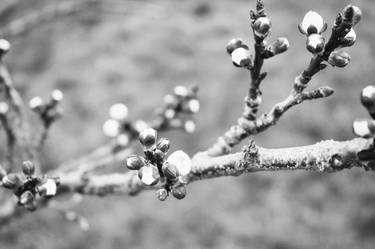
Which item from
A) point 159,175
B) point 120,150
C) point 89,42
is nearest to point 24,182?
point 159,175

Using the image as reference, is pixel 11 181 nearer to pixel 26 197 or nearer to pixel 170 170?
pixel 26 197

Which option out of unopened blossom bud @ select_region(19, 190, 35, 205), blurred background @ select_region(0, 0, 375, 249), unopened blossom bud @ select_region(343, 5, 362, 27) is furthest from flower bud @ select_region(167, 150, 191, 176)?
blurred background @ select_region(0, 0, 375, 249)

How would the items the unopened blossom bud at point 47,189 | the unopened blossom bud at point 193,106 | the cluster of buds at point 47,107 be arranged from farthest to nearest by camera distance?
the unopened blossom bud at point 193,106
the cluster of buds at point 47,107
the unopened blossom bud at point 47,189

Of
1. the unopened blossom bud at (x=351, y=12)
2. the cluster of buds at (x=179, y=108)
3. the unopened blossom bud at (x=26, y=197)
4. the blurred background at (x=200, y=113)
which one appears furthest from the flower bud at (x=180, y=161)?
the blurred background at (x=200, y=113)

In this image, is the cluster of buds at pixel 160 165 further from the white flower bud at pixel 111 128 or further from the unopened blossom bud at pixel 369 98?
the white flower bud at pixel 111 128

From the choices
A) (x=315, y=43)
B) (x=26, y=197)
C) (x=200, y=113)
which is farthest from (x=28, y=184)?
(x=200, y=113)

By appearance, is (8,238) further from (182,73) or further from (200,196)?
(182,73)

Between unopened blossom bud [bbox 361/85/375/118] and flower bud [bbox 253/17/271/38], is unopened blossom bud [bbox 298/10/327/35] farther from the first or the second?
unopened blossom bud [bbox 361/85/375/118]
